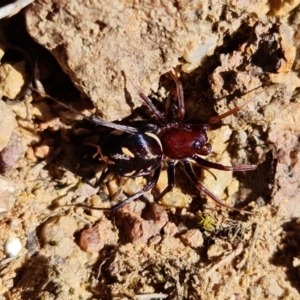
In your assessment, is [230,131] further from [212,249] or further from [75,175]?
[75,175]

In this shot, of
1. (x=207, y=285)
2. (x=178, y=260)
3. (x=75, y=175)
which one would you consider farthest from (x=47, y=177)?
(x=207, y=285)

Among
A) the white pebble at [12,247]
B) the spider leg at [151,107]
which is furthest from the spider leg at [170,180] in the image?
the white pebble at [12,247]

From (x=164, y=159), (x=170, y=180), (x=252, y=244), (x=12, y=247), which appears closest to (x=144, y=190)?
(x=170, y=180)

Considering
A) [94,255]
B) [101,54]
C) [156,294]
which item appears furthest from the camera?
[94,255]

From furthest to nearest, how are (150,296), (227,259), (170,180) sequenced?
(170,180) < (227,259) < (150,296)

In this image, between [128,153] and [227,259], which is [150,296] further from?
[128,153]

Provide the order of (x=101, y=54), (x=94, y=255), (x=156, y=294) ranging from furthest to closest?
1. (x=94, y=255)
2. (x=156, y=294)
3. (x=101, y=54)
